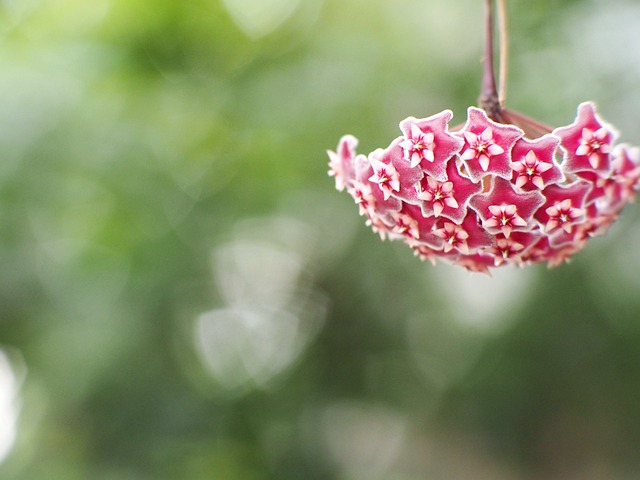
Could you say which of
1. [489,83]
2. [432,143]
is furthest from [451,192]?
[489,83]

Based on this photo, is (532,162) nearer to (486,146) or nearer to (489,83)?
(486,146)

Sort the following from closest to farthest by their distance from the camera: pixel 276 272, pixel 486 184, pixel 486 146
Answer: pixel 486 146 < pixel 486 184 < pixel 276 272

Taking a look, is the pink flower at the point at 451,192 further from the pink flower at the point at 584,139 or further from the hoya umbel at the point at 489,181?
the pink flower at the point at 584,139

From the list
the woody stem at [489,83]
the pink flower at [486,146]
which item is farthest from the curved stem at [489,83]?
the pink flower at [486,146]

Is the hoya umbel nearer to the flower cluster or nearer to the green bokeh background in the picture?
the flower cluster

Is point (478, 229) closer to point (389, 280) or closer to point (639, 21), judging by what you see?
point (639, 21)

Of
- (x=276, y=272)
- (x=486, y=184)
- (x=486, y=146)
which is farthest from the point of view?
(x=276, y=272)

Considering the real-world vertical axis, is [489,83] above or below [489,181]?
above
